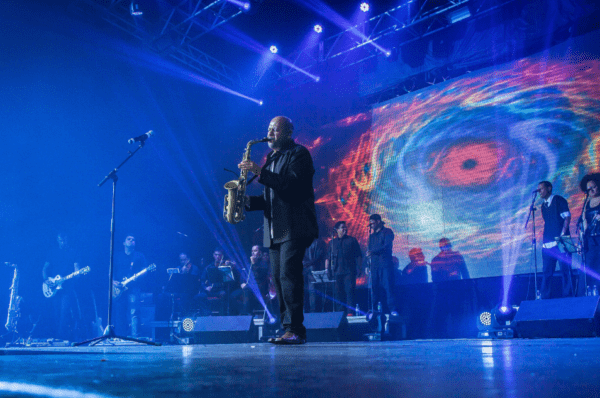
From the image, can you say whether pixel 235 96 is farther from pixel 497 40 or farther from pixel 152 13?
pixel 497 40

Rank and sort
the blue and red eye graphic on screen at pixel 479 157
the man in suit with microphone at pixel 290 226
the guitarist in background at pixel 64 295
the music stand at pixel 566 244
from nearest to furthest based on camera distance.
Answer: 1. the man in suit with microphone at pixel 290 226
2. the music stand at pixel 566 244
3. the blue and red eye graphic on screen at pixel 479 157
4. the guitarist in background at pixel 64 295

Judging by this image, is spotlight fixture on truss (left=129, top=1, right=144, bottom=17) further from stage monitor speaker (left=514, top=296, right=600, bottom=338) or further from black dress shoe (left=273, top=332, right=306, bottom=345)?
stage monitor speaker (left=514, top=296, right=600, bottom=338)

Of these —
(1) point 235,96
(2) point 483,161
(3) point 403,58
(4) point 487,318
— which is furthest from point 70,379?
(1) point 235,96

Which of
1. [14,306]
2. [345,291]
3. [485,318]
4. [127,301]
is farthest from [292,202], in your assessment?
[14,306]

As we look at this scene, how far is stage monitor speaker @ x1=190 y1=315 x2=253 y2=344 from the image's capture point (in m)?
6.54

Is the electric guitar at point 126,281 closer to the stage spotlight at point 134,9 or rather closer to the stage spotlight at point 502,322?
the stage spotlight at point 134,9

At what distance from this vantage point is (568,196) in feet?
23.5

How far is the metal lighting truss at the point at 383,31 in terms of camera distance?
8.07 m

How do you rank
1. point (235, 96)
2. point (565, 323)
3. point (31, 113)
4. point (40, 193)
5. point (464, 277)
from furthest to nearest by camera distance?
1. point (235, 96)
2. point (40, 193)
3. point (31, 113)
4. point (464, 277)
5. point (565, 323)

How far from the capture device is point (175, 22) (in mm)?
8453

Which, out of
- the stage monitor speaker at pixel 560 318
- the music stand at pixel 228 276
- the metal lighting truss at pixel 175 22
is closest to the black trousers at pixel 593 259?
the stage monitor speaker at pixel 560 318

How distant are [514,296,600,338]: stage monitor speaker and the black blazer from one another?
2699 mm

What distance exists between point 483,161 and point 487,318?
91.1 inches

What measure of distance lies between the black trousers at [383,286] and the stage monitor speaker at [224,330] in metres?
2.26
